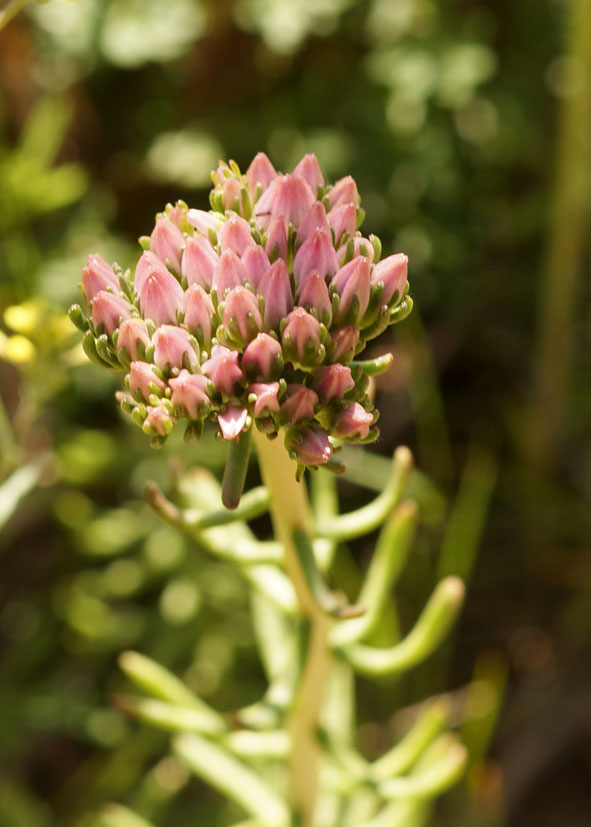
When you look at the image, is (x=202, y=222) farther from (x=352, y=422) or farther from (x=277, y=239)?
(x=352, y=422)

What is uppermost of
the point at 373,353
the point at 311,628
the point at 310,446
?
the point at 310,446

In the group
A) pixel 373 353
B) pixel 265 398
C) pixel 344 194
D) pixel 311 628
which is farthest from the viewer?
pixel 373 353

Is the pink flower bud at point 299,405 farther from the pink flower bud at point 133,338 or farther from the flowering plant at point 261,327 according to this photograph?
the pink flower bud at point 133,338

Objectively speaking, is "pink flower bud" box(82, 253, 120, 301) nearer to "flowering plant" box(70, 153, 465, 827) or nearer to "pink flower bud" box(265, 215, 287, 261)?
"flowering plant" box(70, 153, 465, 827)

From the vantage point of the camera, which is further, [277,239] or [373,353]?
[373,353]

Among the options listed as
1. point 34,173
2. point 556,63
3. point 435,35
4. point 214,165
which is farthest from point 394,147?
point 34,173

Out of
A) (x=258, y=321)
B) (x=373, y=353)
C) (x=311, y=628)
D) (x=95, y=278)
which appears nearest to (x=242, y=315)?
(x=258, y=321)

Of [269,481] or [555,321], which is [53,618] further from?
[555,321]
